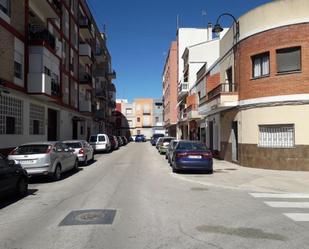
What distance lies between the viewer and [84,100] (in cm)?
4200

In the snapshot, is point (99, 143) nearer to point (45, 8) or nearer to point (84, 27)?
point (84, 27)

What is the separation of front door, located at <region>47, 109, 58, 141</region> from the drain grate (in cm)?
2109

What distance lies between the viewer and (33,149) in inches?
585

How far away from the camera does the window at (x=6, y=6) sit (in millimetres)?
19709

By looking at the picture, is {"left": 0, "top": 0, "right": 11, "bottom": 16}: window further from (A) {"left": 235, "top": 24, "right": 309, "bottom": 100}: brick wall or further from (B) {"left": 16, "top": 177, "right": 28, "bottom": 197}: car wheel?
(A) {"left": 235, "top": 24, "right": 309, "bottom": 100}: brick wall

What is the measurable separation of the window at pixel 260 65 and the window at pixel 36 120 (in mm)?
13993

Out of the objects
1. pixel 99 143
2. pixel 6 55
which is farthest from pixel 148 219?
pixel 99 143

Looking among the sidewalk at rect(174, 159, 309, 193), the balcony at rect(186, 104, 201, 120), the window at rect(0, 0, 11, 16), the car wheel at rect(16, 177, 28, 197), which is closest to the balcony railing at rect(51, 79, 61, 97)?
the window at rect(0, 0, 11, 16)

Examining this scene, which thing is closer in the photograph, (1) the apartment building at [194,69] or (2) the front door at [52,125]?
(2) the front door at [52,125]

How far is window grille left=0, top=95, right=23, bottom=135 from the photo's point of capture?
1953 centimetres

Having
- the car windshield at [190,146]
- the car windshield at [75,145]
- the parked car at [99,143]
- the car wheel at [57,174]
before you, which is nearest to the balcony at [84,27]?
the parked car at [99,143]

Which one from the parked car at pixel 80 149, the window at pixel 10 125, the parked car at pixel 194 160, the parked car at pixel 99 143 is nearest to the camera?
the parked car at pixel 194 160

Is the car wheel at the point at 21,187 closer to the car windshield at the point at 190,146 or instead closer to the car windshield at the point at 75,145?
the car windshield at the point at 190,146

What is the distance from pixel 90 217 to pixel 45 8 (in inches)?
860
